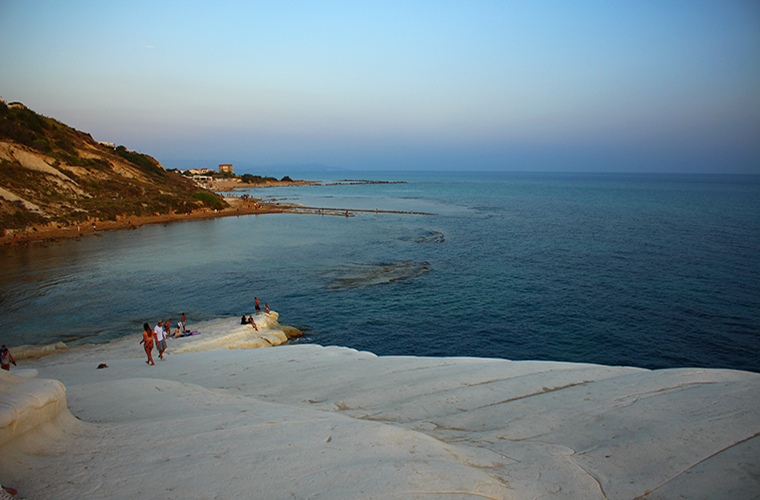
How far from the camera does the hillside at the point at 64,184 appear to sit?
5362 centimetres

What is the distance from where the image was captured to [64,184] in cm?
6341

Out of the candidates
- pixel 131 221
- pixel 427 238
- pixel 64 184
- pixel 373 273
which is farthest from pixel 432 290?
pixel 64 184

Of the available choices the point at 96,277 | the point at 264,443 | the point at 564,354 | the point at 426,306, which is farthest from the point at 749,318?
the point at 96,277

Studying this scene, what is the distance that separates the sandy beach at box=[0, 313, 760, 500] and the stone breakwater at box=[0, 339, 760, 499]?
0.12 ft

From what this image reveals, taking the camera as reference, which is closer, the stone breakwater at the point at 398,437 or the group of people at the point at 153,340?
the stone breakwater at the point at 398,437

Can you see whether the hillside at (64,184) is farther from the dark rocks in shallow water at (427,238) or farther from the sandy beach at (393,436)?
the sandy beach at (393,436)

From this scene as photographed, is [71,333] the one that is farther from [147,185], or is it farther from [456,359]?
[147,185]

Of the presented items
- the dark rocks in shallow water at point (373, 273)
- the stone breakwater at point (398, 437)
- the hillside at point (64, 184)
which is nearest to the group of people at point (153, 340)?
the stone breakwater at point (398, 437)

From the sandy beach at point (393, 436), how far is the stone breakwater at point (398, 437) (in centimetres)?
4

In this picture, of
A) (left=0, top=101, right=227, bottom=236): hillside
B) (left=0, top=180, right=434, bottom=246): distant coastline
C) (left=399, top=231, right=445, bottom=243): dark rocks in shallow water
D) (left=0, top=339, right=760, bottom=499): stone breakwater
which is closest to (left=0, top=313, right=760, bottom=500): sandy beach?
(left=0, top=339, right=760, bottom=499): stone breakwater

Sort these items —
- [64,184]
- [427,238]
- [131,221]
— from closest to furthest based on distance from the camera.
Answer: [427,238]
[64,184]
[131,221]

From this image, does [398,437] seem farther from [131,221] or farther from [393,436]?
[131,221]

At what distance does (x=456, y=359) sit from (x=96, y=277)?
33.9 m

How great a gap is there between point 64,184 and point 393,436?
7643cm
